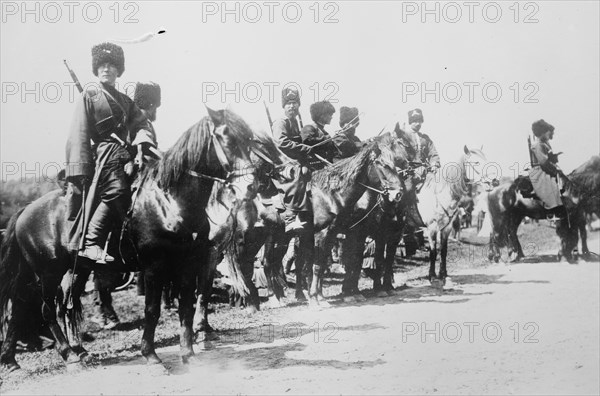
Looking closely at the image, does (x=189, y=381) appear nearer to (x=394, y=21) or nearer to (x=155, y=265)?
(x=155, y=265)

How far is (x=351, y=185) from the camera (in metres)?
7.39

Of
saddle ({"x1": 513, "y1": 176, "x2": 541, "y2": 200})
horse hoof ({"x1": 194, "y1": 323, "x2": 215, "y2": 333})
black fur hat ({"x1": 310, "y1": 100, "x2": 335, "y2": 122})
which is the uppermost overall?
black fur hat ({"x1": 310, "y1": 100, "x2": 335, "y2": 122})

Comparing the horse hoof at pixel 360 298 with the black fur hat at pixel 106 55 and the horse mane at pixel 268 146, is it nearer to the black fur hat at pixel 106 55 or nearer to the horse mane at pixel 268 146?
the horse mane at pixel 268 146

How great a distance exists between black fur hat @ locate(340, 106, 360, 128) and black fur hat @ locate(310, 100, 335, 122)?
146 millimetres

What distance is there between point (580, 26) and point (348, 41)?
3.02 meters

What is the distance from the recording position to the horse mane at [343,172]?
7.34 metres

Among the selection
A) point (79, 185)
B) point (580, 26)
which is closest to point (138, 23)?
point (79, 185)

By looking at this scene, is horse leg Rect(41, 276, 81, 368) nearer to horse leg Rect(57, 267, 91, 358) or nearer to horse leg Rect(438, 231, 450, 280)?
horse leg Rect(57, 267, 91, 358)

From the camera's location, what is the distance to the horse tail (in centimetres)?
508

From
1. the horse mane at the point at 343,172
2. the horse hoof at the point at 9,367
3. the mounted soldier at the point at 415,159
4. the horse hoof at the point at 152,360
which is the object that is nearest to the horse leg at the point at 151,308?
the horse hoof at the point at 152,360

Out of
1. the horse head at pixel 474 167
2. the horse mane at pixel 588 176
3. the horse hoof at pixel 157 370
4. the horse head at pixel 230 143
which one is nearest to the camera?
the horse head at pixel 230 143

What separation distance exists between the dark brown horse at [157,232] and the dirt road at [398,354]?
0.29 metres

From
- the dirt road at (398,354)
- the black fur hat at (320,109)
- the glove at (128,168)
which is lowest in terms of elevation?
the dirt road at (398,354)

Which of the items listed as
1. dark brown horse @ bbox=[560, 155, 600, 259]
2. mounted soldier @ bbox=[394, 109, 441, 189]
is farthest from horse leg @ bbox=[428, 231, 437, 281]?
dark brown horse @ bbox=[560, 155, 600, 259]
